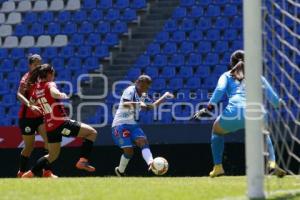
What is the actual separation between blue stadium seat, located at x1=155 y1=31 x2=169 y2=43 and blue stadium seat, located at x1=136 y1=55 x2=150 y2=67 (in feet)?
2.10

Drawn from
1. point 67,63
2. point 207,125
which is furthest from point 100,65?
point 207,125

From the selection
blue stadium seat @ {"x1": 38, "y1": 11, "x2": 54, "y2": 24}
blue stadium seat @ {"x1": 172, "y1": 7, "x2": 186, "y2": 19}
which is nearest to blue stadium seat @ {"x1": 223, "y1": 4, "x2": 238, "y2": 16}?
blue stadium seat @ {"x1": 172, "y1": 7, "x2": 186, "y2": 19}

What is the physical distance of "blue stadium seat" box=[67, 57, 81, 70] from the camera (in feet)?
57.8

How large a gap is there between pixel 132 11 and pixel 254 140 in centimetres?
1305

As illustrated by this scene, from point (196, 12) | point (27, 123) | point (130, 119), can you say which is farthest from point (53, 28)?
point (130, 119)

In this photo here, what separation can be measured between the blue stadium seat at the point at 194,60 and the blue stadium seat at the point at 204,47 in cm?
Answer: 25

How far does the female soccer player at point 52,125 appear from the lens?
33.3ft

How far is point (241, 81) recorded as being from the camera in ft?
30.3

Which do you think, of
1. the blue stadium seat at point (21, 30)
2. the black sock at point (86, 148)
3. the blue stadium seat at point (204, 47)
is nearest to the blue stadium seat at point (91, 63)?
the blue stadium seat at point (21, 30)

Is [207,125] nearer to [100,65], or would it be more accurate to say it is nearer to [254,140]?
[100,65]

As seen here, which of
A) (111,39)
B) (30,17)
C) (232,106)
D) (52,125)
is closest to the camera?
(232,106)

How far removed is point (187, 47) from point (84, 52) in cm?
287

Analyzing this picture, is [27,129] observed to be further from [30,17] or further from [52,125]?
[30,17]

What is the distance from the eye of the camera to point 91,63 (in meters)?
17.8
